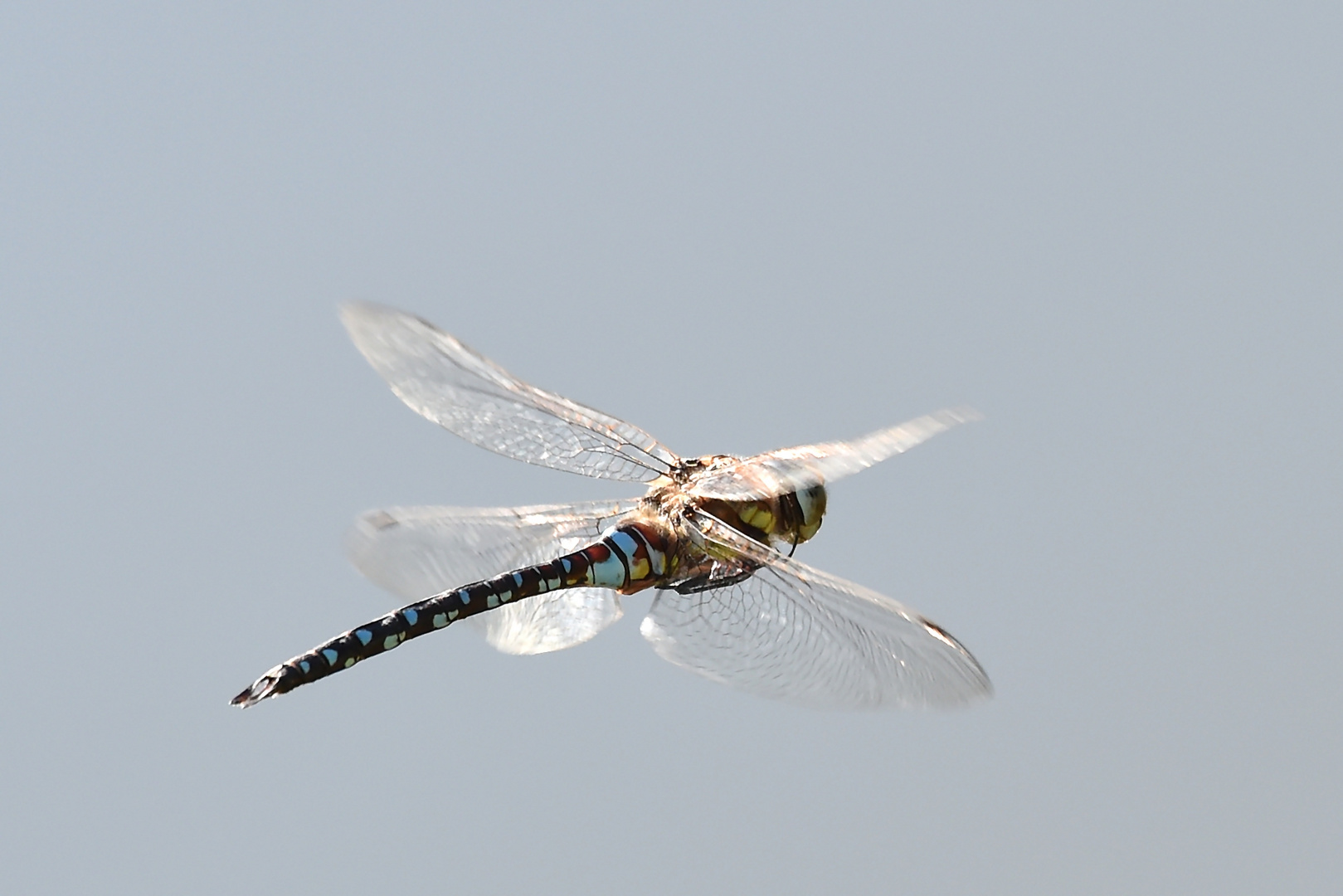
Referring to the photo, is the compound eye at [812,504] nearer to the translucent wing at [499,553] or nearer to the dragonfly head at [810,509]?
the dragonfly head at [810,509]

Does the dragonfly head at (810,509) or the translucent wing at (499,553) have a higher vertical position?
the dragonfly head at (810,509)

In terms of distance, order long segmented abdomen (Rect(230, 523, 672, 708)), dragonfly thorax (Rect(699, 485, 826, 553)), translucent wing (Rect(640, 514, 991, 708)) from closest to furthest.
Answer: long segmented abdomen (Rect(230, 523, 672, 708)), translucent wing (Rect(640, 514, 991, 708)), dragonfly thorax (Rect(699, 485, 826, 553))

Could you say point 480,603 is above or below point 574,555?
below

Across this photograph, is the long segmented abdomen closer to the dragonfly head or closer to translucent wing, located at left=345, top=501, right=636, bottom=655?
translucent wing, located at left=345, top=501, right=636, bottom=655

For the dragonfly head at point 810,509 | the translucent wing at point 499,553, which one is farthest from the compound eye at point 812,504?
the translucent wing at point 499,553

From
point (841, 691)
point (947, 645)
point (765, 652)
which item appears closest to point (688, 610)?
point (765, 652)

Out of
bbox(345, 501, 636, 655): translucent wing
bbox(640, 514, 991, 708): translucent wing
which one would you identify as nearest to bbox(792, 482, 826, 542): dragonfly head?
bbox(640, 514, 991, 708): translucent wing

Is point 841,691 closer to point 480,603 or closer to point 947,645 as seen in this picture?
Result: point 947,645
